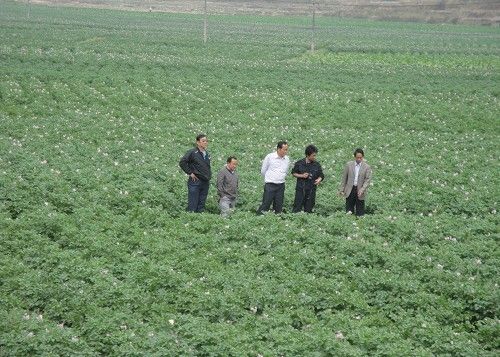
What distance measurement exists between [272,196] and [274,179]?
14.0 inches

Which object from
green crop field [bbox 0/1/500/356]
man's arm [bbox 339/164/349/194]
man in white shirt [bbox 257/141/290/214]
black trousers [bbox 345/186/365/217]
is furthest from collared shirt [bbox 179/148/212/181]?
black trousers [bbox 345/186/365/217]

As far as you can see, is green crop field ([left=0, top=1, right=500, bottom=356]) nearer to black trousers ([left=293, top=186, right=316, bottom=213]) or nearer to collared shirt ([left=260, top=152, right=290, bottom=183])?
black trousers ([left=293, top=186, right=316, bottom=213])

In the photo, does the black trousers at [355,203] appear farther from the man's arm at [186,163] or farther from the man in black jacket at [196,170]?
the man's arm at [186,163]

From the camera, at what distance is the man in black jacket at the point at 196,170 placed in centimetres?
1625

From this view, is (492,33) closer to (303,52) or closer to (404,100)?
(303,52)

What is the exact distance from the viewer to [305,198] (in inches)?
661

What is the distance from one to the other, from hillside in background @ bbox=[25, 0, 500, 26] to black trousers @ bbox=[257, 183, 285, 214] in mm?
95139

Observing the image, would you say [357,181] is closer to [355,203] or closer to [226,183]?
[355,203]

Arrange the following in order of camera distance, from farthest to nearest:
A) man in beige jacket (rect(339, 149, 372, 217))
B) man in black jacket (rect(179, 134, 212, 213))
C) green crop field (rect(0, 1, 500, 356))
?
man in beige jacket (rect(339, 149, 372, 217))
man in black jacket (rect(179, 134, 212, 213))
green crop field (rect(0, 1, 500, 356))

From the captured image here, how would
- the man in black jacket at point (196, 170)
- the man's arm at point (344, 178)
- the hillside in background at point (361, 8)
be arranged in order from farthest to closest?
1. the hillside in background at point (361, 8)
2. the man's arm at point (344, 178)
3. the man in black jacket at point (196, 170)

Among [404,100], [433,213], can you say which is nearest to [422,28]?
[404,100]

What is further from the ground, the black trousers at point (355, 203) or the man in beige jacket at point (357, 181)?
the man in beige jacket at point (357, 181)

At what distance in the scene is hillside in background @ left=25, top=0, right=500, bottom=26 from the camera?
372 feet

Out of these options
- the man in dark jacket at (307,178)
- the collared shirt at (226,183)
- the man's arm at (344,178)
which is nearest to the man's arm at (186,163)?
the collared shirt at (226,183)
